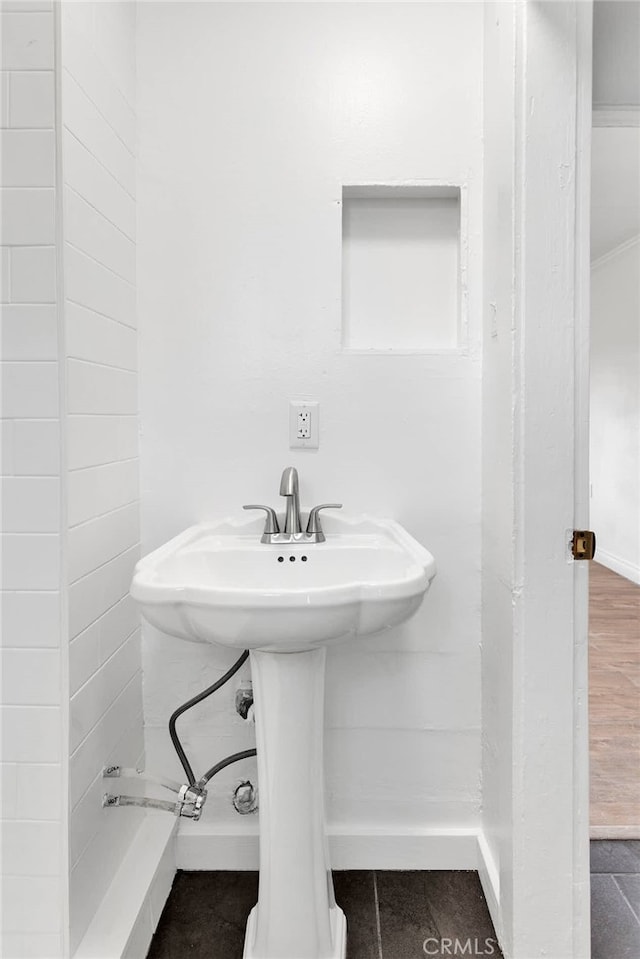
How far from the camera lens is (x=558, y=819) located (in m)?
1.25

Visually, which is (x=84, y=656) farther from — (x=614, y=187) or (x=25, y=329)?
(x=614, y=187)

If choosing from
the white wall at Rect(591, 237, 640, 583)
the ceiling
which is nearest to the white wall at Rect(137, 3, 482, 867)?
the ceiling

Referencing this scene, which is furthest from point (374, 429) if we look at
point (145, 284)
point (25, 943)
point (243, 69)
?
point (25, 943)

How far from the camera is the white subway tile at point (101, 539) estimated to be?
1.17 metres

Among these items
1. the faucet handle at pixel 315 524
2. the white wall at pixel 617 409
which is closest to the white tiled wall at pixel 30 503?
the faucet handle at pixel 315 524

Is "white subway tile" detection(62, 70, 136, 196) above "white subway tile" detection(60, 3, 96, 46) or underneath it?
underneath

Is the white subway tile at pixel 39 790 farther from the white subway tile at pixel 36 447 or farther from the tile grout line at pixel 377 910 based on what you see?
the tile grout line at pixel 377 910

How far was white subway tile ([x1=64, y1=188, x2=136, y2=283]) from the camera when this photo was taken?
46.1 inches

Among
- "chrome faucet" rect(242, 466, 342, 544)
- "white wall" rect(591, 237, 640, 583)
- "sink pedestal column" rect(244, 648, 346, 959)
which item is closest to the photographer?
"sink pedestal column" rect(244, 648, 346, 959)

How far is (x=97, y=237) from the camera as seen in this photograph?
4.24ft

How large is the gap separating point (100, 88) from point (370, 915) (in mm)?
1881

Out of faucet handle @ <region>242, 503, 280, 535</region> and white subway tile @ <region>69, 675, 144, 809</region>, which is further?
faucet handle @ <region>242, 503, 280, 535</region>

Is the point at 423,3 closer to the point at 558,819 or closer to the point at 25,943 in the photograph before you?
the point at 558,819

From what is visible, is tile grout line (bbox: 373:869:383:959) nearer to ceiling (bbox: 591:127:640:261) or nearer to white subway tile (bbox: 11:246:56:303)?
white subway tile (bbox: 11:246:56:303)
